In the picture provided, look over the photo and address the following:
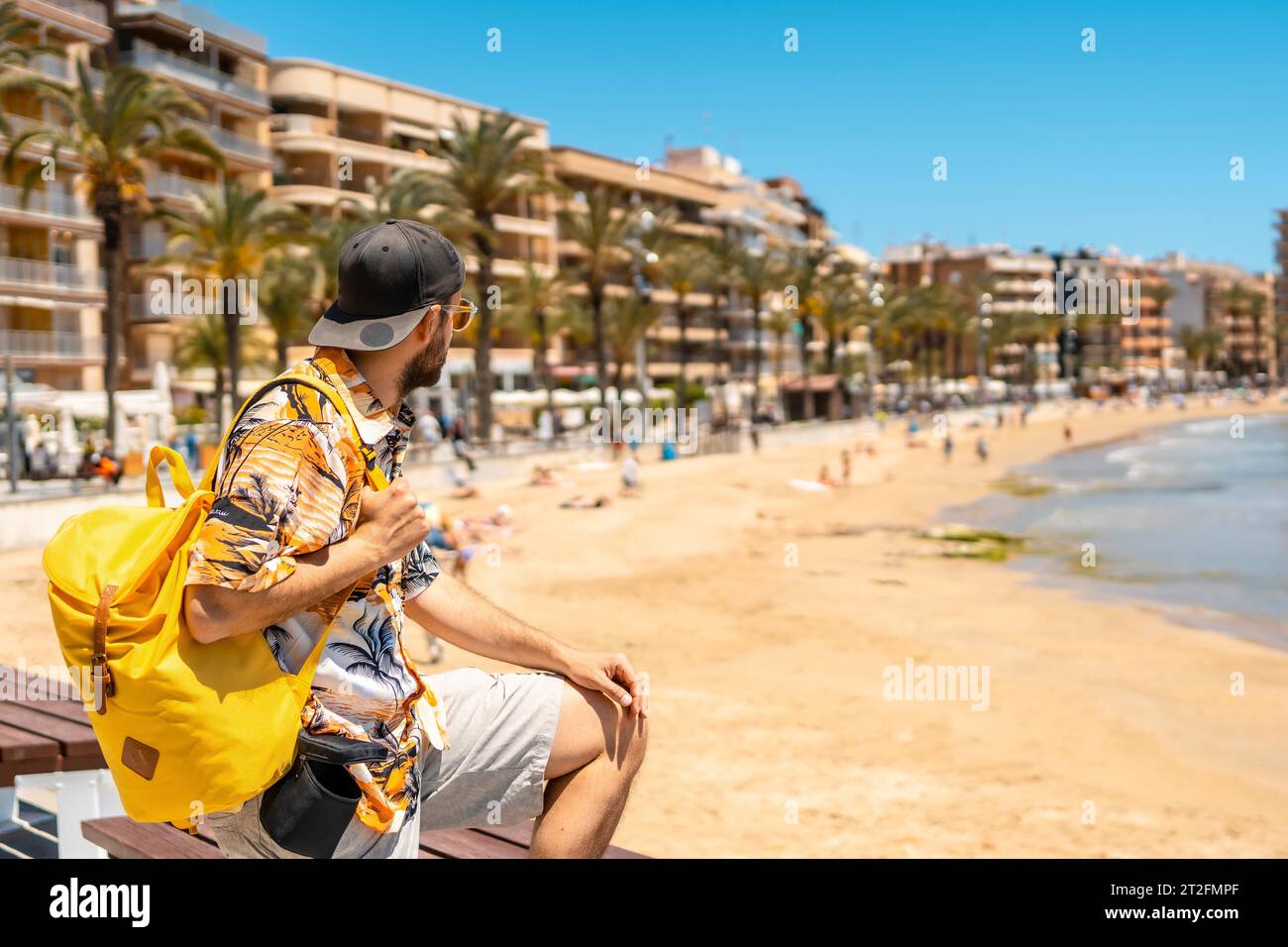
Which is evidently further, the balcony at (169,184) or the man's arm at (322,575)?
the balcony at (169,184)

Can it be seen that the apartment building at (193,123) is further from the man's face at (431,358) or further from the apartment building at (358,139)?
the man's face at (431,358)

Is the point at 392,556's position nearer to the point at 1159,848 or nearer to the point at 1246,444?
the point at 1159,848

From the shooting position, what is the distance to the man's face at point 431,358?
6.47 ft

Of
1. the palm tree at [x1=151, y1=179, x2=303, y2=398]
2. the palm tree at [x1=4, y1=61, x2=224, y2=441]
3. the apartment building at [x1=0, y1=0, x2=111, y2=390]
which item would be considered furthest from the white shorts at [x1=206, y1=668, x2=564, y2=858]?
the apartment building at [x1=0, y1=0, x2=111, y2=390]

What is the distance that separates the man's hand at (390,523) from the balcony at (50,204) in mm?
41813

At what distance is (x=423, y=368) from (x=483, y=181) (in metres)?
34.6

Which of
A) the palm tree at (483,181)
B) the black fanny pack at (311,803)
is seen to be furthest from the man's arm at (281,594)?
the palm tree at (483,181)

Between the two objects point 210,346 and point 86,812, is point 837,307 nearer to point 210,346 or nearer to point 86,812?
point 210,346

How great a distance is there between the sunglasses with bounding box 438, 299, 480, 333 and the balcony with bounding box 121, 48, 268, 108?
159ft

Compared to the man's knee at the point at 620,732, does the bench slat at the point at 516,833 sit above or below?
below

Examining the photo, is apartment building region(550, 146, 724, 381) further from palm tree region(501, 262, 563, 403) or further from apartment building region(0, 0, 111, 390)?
apartment building region(0, 0, 111, 390)

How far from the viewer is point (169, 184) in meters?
46.1

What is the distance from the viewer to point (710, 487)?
31.8 m

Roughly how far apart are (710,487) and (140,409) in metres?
15.4
